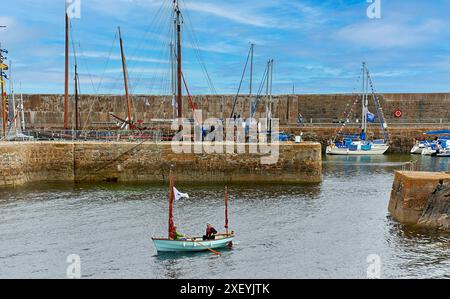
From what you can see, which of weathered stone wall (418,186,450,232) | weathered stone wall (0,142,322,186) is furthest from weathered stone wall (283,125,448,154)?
weathered stone wall (418,186,450,232)

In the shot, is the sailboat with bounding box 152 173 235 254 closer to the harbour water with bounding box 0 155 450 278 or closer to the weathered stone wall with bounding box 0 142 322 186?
the harbour water with bounding box 0 155 450 278

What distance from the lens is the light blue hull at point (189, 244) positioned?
16.6 meters

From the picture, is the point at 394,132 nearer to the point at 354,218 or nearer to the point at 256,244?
the point at 354,218

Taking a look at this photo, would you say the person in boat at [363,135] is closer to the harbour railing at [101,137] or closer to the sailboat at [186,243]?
the harbour railing at [101,137]

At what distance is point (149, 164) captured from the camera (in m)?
32.2

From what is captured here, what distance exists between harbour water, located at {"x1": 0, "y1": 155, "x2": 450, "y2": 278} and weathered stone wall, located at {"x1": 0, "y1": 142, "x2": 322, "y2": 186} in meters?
1.70

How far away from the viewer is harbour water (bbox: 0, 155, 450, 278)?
15008mm

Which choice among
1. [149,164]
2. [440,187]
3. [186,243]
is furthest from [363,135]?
[186,243]

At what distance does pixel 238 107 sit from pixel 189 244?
1572 inches

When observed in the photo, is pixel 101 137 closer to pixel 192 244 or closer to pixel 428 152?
pixel 192 244
